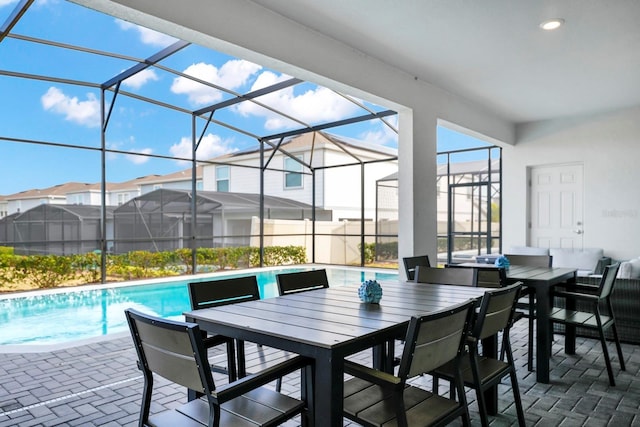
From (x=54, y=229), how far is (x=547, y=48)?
8841mm

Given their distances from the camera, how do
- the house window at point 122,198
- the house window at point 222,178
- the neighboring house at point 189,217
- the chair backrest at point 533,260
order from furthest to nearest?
1. the house window at point 222,178
2. the house window at point 122,198
3. the neighboring house at point 189,217
4. the chair backrest at point 533,260

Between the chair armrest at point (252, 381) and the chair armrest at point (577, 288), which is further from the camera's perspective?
the chair armrest at point (577, 288)

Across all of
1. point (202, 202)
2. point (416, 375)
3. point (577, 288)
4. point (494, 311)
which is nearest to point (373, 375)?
point (416, 375)

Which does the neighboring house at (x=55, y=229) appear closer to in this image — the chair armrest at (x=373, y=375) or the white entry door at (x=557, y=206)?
the chair armrest at (x=373, y=375)

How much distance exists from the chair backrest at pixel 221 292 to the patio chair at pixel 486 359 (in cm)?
122

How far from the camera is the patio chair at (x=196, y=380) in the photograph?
4.97ft

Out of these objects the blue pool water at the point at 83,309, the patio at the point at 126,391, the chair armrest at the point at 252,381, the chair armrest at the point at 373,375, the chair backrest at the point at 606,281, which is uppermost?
the chair backrest at the point at 606,281

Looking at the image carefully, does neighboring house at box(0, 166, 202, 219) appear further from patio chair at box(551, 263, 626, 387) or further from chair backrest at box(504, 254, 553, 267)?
patio chair at box(551, 263, 626, 387)

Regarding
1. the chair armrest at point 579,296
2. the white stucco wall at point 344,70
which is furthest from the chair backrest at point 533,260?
the white stucco wall at point 344,70

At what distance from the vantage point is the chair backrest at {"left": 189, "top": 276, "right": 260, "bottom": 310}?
2.47 metres

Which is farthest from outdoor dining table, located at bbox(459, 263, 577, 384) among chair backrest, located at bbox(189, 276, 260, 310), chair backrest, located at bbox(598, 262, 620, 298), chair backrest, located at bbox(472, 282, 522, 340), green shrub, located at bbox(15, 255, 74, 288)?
green shrub, located at bbox(15, 255, 74, 288)

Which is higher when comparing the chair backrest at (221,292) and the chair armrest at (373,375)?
the chair backrest at (221,292)

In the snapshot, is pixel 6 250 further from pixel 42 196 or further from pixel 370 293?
pixel 370 293

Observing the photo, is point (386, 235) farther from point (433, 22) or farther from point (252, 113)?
point (433, 22)
